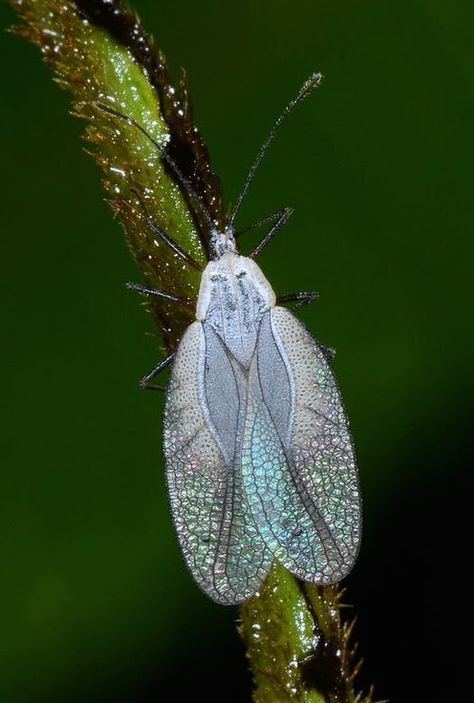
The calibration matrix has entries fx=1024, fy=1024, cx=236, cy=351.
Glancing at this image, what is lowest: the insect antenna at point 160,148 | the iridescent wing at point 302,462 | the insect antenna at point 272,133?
the iridescent wing at point 302,462

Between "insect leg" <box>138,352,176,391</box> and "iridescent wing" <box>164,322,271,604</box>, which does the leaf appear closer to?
"iridescent wing" <box>164,322,271,604</box>

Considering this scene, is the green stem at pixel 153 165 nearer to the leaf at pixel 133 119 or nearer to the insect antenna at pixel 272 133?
the leaf at pixel 133 119

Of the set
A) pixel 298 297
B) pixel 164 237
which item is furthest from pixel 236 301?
pixel 164 237

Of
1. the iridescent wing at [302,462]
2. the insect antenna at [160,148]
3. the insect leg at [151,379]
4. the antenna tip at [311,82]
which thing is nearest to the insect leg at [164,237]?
the insect antenna at [160,148]


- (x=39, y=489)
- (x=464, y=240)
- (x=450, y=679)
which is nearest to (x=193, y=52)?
(x=464, y=240)

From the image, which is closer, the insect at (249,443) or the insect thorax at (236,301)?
the insect at (249,443)

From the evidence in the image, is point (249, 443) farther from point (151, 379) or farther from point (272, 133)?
point (272, 133)
